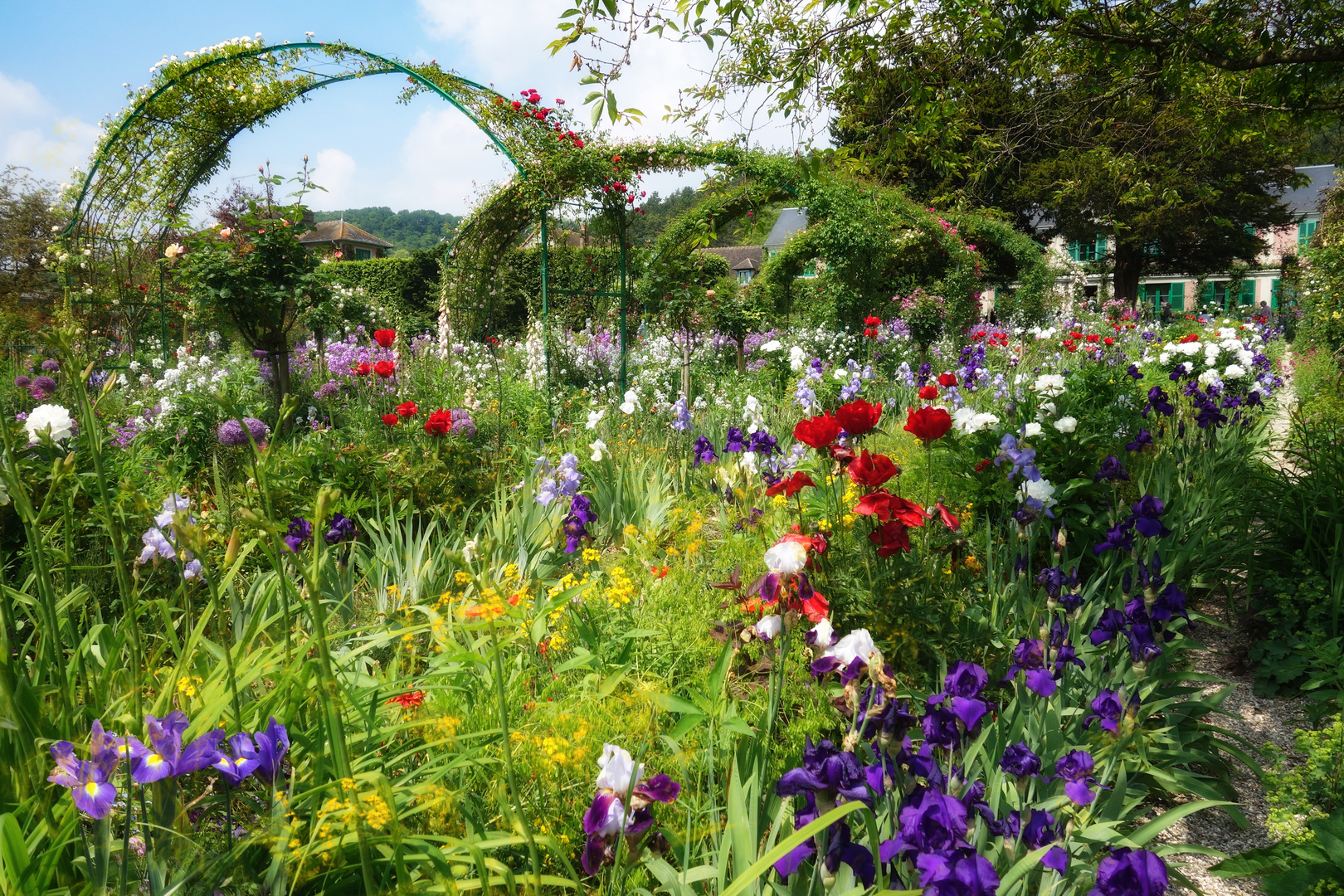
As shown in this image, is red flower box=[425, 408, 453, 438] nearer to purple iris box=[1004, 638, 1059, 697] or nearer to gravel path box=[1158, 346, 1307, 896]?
purple iris box=[1004, 638, 1059, 697]

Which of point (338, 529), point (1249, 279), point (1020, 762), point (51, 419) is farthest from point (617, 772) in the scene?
point (1249, 279)

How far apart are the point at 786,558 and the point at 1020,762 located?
58 centimetres

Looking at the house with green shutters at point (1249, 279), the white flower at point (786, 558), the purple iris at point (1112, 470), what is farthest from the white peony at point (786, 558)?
the house with green shutters at point (1249, 279)

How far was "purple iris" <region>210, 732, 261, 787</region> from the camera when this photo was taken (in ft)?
3.33

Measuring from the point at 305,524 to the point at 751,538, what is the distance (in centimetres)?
189

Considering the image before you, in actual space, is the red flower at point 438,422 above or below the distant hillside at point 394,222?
below

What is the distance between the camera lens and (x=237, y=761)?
1070mm

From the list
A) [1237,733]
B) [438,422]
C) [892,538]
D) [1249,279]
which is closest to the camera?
[892,538]

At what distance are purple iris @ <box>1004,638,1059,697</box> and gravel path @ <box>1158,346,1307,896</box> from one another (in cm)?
75

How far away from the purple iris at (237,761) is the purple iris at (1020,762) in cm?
131

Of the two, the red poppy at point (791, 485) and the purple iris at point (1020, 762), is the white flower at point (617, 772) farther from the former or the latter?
the red poppy at point (791, 485)

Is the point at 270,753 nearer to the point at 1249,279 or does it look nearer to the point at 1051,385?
the point at 1051,385

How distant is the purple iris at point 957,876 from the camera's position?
3.16 ft

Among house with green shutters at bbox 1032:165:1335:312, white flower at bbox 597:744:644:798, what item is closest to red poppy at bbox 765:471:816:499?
white flower at bbox 597:744:644:798
